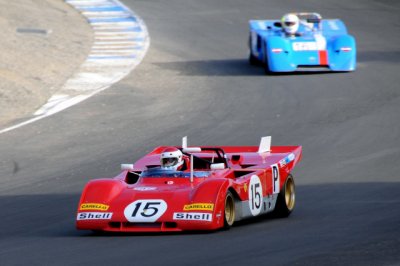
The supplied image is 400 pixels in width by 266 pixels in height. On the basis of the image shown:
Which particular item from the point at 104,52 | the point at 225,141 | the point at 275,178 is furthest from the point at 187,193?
the point at 104,52

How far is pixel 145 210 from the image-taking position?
993 centimetres

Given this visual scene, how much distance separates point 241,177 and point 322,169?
11.9 ft

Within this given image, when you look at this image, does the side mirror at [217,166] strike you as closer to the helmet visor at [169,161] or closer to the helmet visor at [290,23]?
the helmet visor at [169,161]

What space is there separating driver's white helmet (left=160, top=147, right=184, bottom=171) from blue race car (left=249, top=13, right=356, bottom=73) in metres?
10.9

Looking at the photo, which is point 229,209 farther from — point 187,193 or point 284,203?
point 284,203

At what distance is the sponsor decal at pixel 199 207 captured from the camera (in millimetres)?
9797

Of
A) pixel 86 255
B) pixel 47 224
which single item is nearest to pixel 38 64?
pixel 47 224

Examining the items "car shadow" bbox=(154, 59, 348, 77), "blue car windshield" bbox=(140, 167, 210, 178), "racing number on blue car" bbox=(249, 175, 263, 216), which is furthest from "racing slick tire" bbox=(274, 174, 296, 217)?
"car shadow" bbox=(154, 59, 348, 77)

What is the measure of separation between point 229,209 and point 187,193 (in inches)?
17.9

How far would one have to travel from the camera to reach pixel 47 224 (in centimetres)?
1092

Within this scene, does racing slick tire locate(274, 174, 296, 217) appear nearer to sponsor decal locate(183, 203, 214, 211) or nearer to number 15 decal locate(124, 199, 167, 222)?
sponsor decal locate(183, 203, 214, 211)

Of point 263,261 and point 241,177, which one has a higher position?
point 263,261

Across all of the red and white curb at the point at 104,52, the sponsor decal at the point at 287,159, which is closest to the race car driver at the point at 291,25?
the red and white curb at the point at 104,52

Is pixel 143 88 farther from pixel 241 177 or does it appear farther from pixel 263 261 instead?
pixel 263 261
